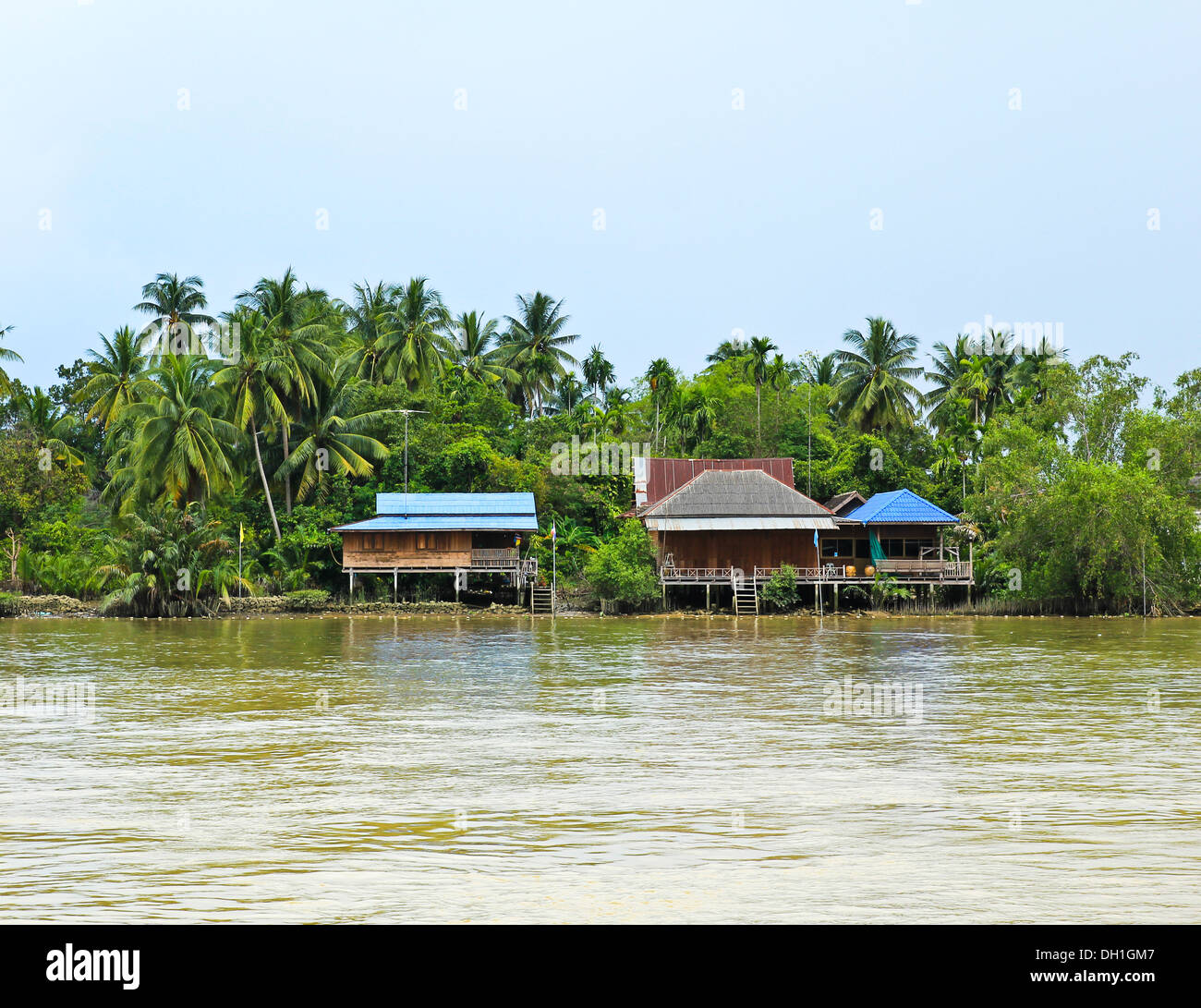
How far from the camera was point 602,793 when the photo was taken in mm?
12531

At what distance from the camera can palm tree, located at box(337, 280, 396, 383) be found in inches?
2292

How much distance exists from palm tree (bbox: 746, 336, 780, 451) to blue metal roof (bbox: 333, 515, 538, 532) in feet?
63.4

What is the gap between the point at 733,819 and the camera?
11086 mm

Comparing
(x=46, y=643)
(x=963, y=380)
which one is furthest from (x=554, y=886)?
(x=963, y=380)

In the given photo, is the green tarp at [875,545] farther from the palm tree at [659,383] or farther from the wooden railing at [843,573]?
the palm tree at [659,383]

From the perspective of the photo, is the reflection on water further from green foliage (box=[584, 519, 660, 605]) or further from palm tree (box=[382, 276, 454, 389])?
palm tree (box=[382, 276, 454, 389])

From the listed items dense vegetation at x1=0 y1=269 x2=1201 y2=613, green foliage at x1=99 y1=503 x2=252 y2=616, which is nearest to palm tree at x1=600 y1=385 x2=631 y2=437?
dense vegetation at x1=0 y1=269 x2=1201 y2=613

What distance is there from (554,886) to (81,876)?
12.2 ft

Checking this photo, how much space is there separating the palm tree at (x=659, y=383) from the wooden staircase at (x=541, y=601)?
17898 millimetres

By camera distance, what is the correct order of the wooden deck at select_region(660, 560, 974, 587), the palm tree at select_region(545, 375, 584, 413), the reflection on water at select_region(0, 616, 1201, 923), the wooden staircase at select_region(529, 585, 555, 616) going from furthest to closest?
1. the palm tree at select_region(545, 375, 584, 413)
2. the wooden deck at select_region(660, 560, 974, 587)
3. the wooden staircase at select_region(529, 585, 555, 616)
4. the reflection on water at select_region(0, 616, 1201, 923)

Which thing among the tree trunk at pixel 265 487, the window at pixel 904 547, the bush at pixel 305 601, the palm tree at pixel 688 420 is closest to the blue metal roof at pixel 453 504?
the bush at pixel 305 601

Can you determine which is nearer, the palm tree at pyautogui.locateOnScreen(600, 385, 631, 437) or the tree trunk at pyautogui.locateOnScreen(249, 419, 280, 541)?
the tree trunk at pyautogui.locateOnScreen(249, 419, 280, 541)

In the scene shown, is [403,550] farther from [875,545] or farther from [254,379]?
[875,545]

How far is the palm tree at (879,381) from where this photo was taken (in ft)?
201
